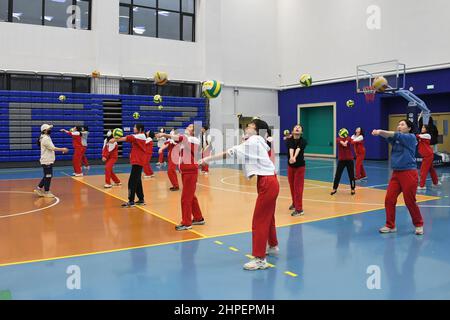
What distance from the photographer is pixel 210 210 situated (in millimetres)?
8219

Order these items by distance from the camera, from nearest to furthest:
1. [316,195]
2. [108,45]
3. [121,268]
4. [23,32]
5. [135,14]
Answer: [121,268] → [316,195] → [23,32] → [108,45] → [135,14]

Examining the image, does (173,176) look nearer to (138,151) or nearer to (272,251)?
(138,151)

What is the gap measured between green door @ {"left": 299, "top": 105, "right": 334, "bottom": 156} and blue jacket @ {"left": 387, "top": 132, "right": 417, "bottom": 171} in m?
16.9

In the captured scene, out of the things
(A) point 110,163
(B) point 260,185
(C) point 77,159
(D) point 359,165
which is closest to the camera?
(B) point 260,185

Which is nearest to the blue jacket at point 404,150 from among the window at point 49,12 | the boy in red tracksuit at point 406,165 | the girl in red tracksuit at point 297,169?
the boy in red tracksuit at point 406,165

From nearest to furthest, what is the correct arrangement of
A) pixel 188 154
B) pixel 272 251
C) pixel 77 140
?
pixel 272 251, pixel 188 154, pixel 77 140

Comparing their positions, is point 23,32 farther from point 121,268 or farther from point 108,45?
point 121,268

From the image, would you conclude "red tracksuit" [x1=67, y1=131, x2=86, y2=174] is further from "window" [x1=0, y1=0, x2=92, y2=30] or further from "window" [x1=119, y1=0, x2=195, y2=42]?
"window" [x1=119, y1=0, x2=195, y2=42]

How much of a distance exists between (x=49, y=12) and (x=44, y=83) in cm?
306

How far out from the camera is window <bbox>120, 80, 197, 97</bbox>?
20.1m

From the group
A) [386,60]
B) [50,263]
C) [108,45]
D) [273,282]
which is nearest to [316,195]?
[273,282]

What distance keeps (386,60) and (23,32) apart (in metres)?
15.9

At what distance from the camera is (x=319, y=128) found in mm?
23781

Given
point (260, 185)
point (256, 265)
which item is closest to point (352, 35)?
point (260, 185)
